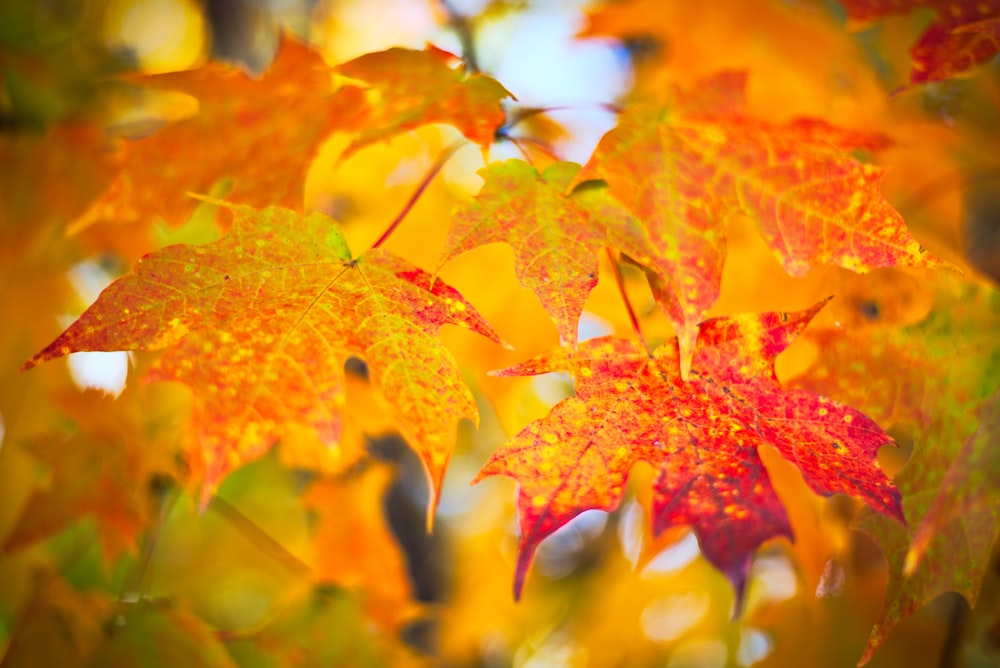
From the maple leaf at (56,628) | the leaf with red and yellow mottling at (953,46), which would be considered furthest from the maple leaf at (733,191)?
the maple leaf at (56,628)

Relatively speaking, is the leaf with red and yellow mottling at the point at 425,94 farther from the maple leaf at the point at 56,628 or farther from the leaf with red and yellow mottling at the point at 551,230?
the maple leaf at the point at 56,628

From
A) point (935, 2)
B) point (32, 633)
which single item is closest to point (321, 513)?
point (32, 633)

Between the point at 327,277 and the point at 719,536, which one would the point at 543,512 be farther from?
the point at 327,277

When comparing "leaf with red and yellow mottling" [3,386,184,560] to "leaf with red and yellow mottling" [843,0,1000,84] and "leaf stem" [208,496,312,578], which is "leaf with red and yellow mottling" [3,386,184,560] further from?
"leaf with red and yellow mottling" [843,0,1000,84]

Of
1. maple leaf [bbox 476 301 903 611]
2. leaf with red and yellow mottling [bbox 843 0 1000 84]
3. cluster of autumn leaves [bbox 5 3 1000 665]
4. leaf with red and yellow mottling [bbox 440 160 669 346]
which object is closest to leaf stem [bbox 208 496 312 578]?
cluster of autumn leaves [bbox 5 3 1000 665]

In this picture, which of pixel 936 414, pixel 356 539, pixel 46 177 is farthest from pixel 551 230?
pixel 46 177
